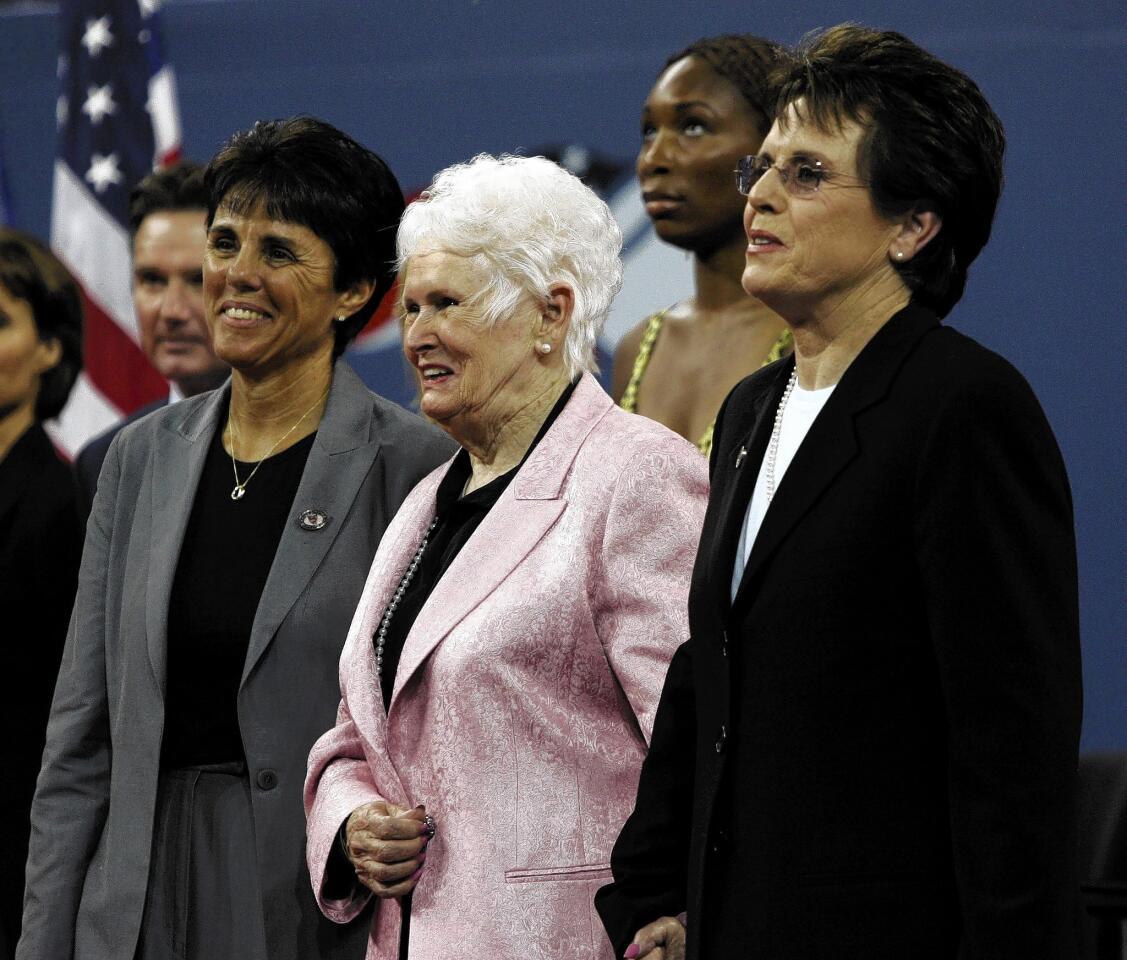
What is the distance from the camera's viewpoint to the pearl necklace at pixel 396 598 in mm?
2225

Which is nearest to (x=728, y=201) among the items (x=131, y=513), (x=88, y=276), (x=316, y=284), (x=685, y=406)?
(x=685, y=406)

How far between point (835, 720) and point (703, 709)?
0.63 feet

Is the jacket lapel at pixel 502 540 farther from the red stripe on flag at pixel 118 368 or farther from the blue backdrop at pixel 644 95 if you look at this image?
the red stripe on flag at pixel 118 368

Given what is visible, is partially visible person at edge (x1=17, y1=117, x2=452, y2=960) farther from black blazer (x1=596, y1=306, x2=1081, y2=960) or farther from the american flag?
the american flag

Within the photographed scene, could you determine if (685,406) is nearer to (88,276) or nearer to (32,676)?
(32,676)

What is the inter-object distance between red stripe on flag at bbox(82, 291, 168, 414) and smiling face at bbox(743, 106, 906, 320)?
3.48 metres

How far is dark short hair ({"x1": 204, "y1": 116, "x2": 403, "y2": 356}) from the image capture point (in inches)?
101

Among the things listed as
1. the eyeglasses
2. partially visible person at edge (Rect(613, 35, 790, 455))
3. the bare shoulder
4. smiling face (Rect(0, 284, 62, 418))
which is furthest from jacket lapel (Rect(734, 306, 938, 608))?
smiling face (Rect(0, 284, 62, 418))

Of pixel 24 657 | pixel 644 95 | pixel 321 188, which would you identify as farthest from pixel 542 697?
pixel 644 95

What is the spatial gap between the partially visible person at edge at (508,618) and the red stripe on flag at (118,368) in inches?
113

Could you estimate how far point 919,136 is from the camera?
1.73 meters

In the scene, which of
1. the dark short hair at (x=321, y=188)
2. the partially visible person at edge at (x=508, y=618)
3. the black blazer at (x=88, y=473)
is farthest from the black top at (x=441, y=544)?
the black blazer at (x=88, y=473)

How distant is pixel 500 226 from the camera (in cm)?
224

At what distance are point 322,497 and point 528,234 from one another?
509mm
